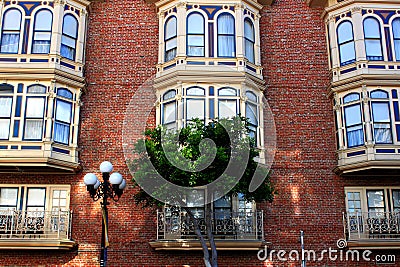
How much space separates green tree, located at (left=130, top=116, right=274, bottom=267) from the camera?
572 inches

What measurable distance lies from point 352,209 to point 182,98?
7.71 meters

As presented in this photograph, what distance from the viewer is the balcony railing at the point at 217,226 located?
17.6 meters

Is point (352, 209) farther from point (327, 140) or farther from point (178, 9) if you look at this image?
point (178, 9)

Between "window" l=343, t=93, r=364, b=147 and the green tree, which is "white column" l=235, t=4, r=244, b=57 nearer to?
"window" l=343, t=93, r=364, b=147

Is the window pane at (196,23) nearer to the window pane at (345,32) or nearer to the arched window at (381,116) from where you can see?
the window pane at (345,32)

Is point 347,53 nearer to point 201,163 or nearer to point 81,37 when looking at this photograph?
point 201,163

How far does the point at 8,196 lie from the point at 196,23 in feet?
32.3

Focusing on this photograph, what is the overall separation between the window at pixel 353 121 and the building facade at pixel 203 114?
53 millimetres

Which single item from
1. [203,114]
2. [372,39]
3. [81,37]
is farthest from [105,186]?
[372,39]

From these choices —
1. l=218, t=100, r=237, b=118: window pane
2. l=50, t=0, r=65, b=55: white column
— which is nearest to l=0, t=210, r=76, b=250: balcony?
l=50, t=0, r=65, b=55: white column

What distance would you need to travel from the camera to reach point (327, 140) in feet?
65.1

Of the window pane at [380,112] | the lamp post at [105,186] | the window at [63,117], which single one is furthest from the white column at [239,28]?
the lamp post at [105,186]

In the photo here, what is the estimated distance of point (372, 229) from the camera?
18109mm

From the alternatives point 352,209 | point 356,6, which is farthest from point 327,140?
point 356,6
